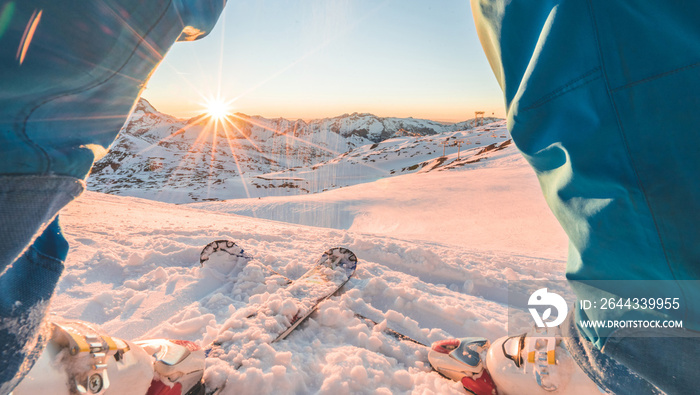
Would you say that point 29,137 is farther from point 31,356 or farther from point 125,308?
point 125,308

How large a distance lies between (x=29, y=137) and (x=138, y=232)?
445 centimetres

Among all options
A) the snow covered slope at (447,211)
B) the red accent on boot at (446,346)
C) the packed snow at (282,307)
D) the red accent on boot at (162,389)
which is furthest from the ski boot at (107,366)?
the snow covered slope at (447,211)

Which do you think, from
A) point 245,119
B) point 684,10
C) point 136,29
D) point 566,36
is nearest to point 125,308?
point 136,29

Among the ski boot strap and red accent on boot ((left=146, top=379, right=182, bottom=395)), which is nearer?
the ski boot strap

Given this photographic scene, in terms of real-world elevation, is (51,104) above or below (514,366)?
above

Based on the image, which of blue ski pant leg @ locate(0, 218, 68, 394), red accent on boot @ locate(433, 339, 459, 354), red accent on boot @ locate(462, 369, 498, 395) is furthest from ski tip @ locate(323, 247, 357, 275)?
blue ski pant leg @ locate(0, 218, 68, 394)

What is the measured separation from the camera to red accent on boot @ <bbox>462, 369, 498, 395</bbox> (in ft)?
5.18

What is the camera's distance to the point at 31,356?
0.80 meters

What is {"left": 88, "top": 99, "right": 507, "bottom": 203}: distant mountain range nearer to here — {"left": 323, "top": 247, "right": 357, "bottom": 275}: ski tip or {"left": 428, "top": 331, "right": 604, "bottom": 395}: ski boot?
{"left": 428, "top": 331, "right": 604, "bottom": 395}: ski boot

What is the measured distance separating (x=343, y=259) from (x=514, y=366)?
2047 mm

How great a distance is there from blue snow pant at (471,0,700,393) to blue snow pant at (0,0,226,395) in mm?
973

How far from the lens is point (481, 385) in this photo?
1596 millimetres

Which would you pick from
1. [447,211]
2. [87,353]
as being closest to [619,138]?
[87,353]

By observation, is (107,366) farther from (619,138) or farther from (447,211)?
(447,211)
